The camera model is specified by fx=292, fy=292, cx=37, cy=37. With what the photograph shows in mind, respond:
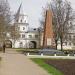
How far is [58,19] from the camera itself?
61.8m

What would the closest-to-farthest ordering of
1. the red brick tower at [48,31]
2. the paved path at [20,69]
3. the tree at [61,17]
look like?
the paved path at [20,69] → the red brick tower at [48,31] → the tree at [61,17]

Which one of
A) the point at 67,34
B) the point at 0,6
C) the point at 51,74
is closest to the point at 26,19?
the point at 67,34

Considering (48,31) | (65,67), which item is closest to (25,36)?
(48,31)

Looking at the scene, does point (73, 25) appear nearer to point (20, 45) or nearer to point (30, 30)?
point (20, 45)

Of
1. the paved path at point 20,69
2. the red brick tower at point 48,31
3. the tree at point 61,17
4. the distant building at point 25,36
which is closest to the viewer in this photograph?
the paved path at point 20,69

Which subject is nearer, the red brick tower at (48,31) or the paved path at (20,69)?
the paved path at (20,69)

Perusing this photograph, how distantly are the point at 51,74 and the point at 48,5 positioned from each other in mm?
46802

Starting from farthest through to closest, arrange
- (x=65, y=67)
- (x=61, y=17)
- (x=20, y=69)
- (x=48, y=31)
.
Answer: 1. (x=61, y=17)
2. (x=48, y=31)
3. (x=65, y=67)
4. (x=20, y=69)

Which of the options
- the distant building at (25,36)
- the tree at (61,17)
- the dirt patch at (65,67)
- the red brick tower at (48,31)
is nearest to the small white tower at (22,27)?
the distant building at (25,36)

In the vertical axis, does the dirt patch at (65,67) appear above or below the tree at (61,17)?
below

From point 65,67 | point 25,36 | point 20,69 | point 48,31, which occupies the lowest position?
point 65,67

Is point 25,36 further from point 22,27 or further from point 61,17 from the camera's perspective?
point 61,17

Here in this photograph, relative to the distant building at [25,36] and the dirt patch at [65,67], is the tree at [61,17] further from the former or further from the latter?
the distant building at [25,36]

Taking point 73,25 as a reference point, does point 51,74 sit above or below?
below
